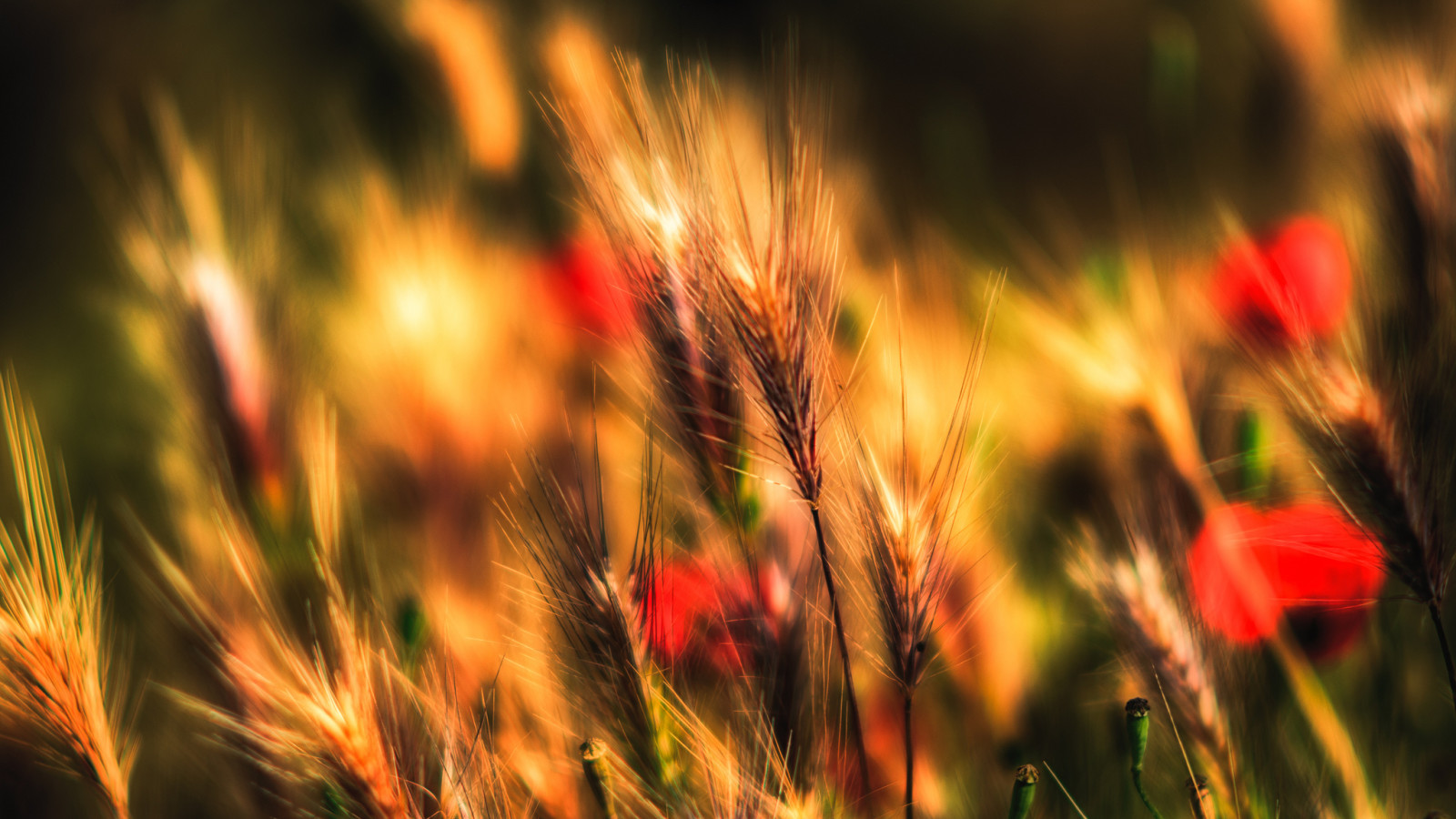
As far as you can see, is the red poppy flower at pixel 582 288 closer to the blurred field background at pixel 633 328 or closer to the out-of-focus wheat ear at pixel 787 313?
the blurred field background at pixel 633 328

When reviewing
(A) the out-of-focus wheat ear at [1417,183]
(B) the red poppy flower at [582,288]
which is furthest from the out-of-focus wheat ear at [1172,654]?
(B) the red poppy flower at [582,288]

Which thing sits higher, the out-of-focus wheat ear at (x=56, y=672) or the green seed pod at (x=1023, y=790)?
the out-of-focus wheat ear at (x=56, y=672)

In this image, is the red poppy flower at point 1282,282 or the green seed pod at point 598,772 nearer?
the green seed pod at point 598,772

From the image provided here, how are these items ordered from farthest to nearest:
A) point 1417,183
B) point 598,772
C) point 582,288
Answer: point 582,288 < point 1417,183 < point 598,772

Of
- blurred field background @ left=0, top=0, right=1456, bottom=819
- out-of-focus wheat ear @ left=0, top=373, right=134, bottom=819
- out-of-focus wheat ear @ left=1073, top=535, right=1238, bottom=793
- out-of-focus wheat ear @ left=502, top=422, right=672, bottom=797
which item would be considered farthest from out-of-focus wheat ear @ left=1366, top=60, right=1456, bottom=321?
out-of-focus wheat ear @ left=0, top=373, right=134, bottom=819

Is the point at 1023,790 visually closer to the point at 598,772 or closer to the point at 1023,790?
the point at 1023,790

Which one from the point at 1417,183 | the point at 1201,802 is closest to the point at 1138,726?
Answer: the point at 1201,802
